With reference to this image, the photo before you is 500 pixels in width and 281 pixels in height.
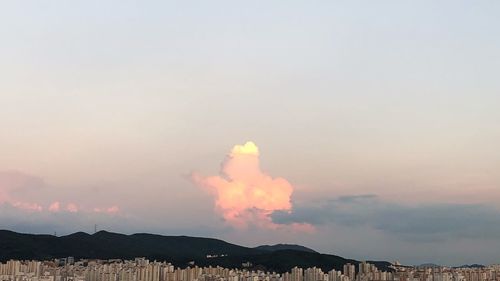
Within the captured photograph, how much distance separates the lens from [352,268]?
616 ft

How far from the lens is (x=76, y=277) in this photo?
148 metres

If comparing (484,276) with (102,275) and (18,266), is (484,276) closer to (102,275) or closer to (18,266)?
(102,275)

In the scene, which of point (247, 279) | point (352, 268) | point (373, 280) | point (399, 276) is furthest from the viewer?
point (352, 268)

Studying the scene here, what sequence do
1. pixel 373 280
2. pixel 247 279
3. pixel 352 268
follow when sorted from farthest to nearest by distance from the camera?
1. pixel 352 268
2. pixel 373 280
3. pixel 247 279

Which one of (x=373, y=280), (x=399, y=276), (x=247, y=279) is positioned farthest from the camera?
(x=399, y=276)

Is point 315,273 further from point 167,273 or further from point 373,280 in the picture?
point 167,273

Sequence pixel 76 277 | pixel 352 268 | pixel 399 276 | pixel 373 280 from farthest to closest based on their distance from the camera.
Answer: pixel 352 268, pixel 399 276, pixel 373 280, pixel 76 277

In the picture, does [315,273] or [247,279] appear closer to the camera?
[247,279]

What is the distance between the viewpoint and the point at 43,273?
164 meters

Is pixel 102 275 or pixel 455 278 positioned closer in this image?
pixel 102 275

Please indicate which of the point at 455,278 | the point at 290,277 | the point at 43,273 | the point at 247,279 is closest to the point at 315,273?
the point at 290,277

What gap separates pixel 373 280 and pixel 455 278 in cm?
2034

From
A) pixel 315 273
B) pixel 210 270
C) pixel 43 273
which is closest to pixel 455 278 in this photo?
pixel 315 273

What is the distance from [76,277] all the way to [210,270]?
139 ft
